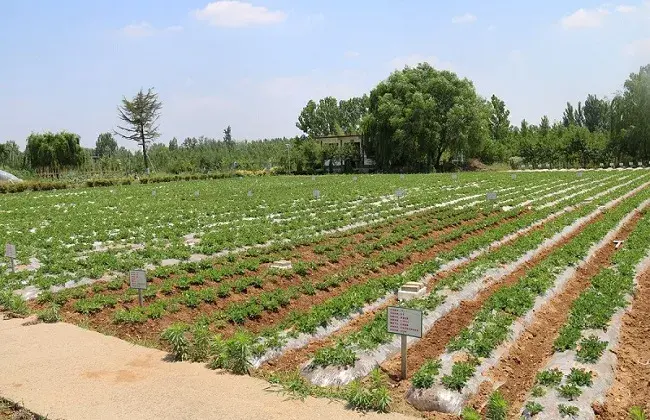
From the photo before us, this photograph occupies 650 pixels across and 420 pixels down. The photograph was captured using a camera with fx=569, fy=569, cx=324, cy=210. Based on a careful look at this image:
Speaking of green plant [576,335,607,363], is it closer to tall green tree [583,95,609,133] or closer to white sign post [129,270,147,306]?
white sign post [129,270,147,306]

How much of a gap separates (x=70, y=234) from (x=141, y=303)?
8.71 metres

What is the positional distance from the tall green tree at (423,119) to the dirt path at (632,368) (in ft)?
160

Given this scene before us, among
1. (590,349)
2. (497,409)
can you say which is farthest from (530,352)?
(497,409)

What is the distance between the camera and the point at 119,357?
7.13 m

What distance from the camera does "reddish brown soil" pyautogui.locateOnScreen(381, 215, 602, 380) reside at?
6.96m

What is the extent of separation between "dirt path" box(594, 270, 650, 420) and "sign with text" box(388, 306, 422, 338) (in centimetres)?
189

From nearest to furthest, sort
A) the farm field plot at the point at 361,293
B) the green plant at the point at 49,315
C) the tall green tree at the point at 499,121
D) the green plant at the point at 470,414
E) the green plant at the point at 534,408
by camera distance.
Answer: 1. the green plant at the point at 470,414
2. the green plant at the point at 534,408
3. the farm field plot at the point at 361,293
4. the green plant at the point at 49,315
5. the tall green tree at the point at 499,121

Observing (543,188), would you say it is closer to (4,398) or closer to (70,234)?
(70,234)

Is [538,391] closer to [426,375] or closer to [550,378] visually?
[550,378]

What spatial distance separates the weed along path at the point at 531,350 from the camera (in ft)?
20.4

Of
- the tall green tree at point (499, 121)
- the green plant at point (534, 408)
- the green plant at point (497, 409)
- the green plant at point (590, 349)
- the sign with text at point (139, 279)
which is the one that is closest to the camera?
the green plant at point (497, 409)

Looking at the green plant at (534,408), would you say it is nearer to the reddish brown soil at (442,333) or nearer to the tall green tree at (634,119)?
the reddish brown soil at (442,333)

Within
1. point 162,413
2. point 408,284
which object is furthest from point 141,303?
point 408,284

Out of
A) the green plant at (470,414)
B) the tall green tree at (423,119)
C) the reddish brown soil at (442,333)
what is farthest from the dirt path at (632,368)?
the tall green tree at (423,119)
